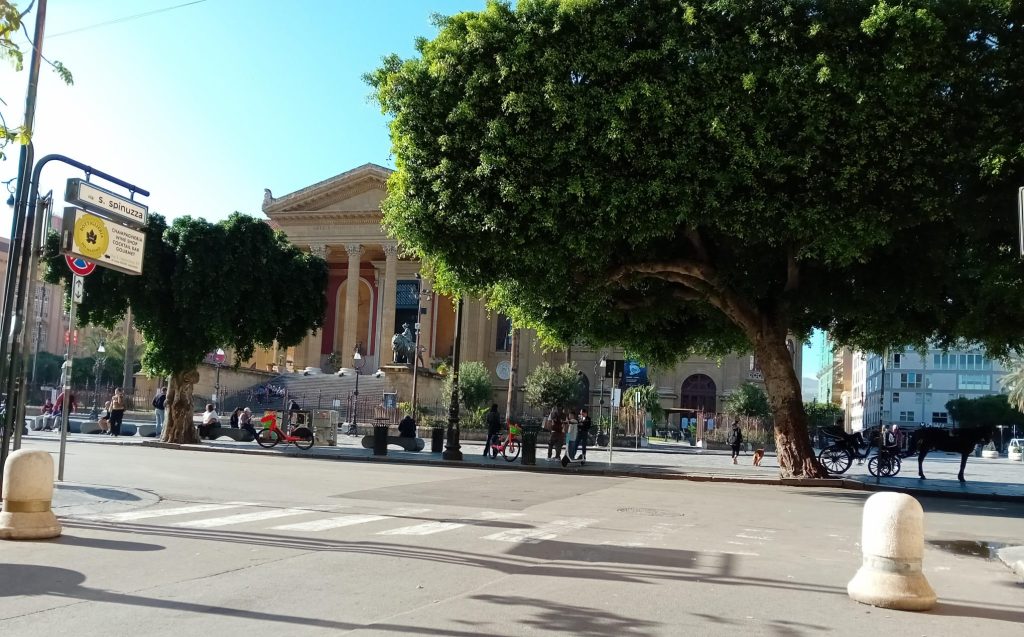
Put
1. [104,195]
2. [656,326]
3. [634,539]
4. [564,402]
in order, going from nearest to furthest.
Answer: [634,539]
[104,195]
[656,326]
[564,402]

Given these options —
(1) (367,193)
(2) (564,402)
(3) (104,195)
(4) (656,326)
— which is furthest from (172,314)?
(1) (367,193)

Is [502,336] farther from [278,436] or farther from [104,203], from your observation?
[104,203]

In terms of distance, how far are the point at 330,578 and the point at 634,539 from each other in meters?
3.97

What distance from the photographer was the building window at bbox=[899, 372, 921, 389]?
94.5 meters

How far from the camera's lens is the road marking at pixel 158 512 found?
1009cm

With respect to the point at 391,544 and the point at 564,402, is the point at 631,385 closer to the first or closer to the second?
the point at 564,402

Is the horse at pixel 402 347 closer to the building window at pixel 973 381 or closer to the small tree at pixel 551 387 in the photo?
the small tree at pixel 551 387

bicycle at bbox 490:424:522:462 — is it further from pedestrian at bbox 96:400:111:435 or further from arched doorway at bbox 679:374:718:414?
arched doorway at bbox 679:374:718:414

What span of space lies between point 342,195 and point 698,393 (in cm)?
3098

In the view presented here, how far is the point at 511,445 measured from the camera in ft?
83.6

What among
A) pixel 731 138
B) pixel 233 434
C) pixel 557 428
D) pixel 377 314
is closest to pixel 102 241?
pixel 731 138

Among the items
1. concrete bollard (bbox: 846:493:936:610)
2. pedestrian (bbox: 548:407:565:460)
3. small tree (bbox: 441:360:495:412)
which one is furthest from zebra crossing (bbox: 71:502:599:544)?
small tree (bbox: 441:360:495:412)

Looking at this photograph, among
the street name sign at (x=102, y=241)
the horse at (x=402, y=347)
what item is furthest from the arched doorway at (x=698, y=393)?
the street name sign at (x=102, y=241)

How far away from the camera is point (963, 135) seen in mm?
14602
